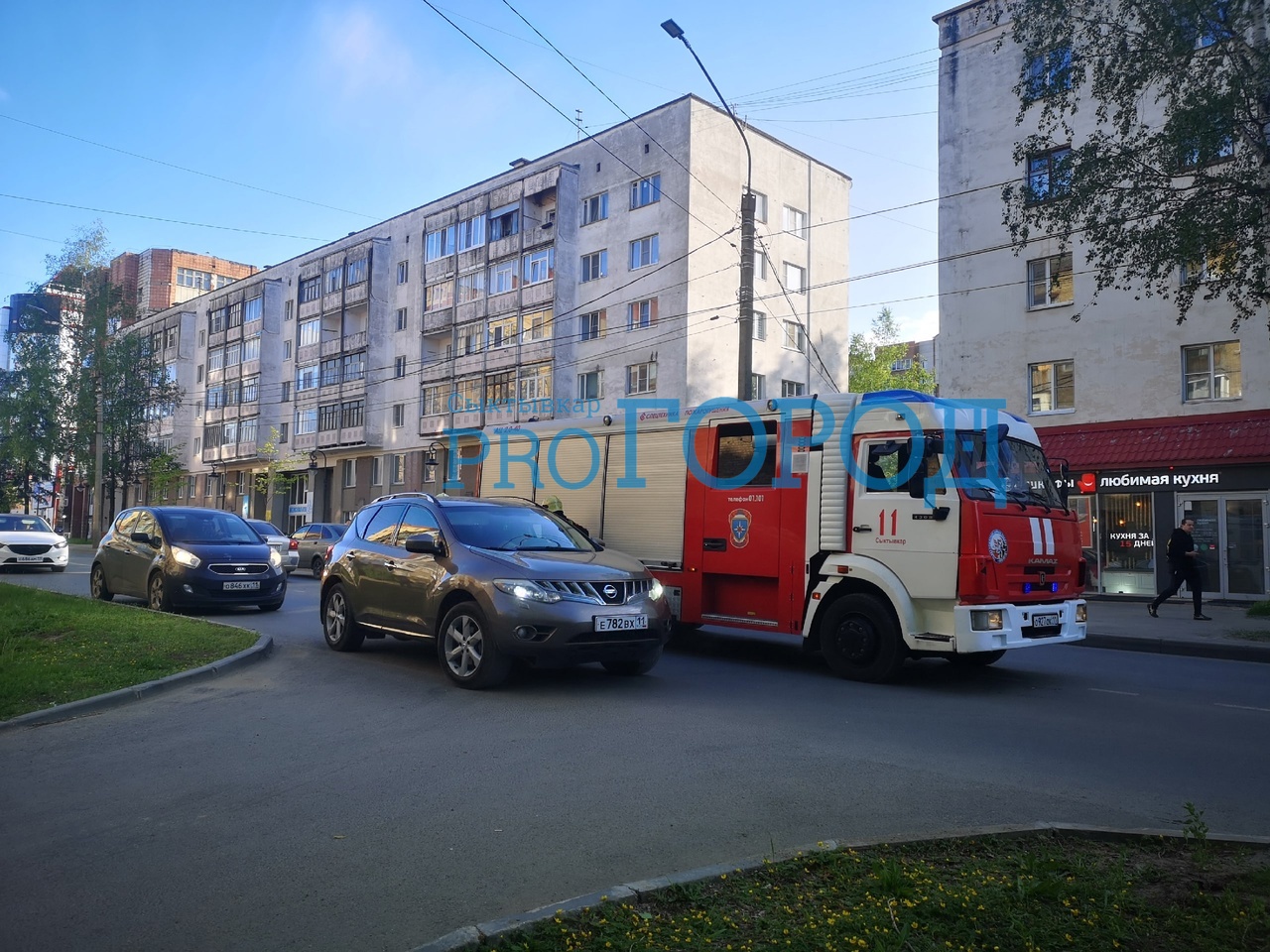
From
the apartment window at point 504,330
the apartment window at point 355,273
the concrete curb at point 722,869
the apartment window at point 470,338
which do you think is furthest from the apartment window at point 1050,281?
the apartment window at point 355,273

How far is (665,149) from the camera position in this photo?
117ft

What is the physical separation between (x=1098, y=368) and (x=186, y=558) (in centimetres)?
2062

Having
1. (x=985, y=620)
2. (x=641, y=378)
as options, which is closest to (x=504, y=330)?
(x=641, y=378)

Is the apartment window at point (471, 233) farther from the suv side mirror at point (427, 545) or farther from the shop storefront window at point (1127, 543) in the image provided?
the suv side mirror at point (427, 545)

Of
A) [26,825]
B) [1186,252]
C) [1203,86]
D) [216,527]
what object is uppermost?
[1203,86]

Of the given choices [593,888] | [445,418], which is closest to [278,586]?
[593,888]

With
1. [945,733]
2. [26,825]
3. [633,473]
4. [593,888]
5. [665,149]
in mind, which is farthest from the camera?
[665,149]

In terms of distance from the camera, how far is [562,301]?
3878 centimetres

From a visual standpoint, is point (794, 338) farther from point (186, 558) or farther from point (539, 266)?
point (186, 558)

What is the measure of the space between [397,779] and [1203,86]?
50.0ft

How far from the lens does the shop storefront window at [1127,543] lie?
22203 mm

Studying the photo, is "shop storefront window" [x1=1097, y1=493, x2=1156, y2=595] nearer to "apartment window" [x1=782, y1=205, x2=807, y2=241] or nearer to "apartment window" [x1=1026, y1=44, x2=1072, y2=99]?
"apartment window" [x1=1026, y1=44, x2=1072, y2=99]

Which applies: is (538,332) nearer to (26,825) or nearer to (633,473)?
(633,473)

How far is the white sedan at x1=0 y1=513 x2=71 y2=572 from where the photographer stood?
23.8 meters
